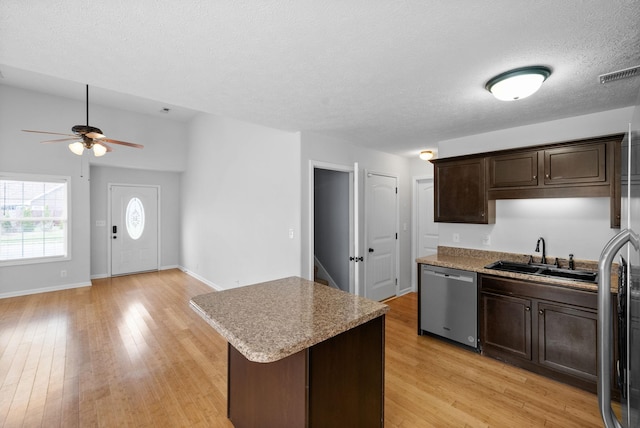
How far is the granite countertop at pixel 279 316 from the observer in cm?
127

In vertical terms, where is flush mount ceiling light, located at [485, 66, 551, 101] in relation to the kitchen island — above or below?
above

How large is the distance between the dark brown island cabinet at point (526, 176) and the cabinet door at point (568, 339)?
2.87 feet

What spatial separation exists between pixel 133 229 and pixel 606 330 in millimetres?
7575

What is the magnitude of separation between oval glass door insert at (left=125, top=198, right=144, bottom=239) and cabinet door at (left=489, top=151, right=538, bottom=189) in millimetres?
6901

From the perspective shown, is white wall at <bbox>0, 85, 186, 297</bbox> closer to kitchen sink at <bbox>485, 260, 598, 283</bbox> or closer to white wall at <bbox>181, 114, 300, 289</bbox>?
white wall at <bbox>181, 114, 300, 289</bbox>

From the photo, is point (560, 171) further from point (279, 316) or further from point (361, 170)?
point (279, 316)

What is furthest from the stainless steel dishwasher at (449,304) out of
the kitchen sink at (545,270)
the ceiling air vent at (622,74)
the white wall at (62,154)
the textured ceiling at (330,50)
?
the white wall at (62,154)

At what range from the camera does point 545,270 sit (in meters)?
2.84

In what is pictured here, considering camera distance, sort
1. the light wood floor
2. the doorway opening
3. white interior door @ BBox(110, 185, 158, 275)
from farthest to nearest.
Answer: white interior door @ BBox(110, 185, 158, 275), the doorway opening, the light wood floor

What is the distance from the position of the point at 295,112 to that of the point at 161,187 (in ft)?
17.8

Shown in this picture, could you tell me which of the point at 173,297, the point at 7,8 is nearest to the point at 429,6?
the point at 7,8

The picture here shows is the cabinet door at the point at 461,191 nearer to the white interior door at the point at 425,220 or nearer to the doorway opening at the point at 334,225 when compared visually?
the doorway opening at the point at 334,225

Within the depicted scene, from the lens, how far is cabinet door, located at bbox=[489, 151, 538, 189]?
9.48 feet

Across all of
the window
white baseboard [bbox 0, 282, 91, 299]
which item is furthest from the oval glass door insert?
white baseboard [bbox 0, 282, 91, 299]
